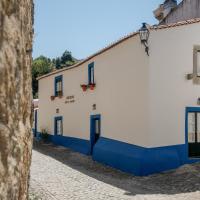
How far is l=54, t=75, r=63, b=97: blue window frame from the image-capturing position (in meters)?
22.8

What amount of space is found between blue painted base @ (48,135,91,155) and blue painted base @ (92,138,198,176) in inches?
160

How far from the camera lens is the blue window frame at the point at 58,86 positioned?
22781 mm

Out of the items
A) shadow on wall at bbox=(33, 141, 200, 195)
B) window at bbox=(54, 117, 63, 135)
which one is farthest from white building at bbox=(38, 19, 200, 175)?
window at bbox=(54, 117, 63, 135)

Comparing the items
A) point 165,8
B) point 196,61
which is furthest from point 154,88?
point 165,8

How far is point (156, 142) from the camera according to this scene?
13.0 metres

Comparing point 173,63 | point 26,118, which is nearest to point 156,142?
point 173,63

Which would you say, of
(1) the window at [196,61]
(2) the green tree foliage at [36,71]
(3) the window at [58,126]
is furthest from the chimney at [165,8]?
(2) the green tree foliage at [36,71]

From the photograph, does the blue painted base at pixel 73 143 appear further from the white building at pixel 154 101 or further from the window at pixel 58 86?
the window at pixel 58 86

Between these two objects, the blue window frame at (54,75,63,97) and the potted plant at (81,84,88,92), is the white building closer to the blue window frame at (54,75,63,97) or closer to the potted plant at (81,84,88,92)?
the potted plant at (81,84,88,92)

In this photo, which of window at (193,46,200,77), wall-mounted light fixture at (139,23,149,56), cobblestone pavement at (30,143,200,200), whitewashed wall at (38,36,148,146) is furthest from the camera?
window at (193,46,200,77)

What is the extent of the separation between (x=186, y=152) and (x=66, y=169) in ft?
15.6

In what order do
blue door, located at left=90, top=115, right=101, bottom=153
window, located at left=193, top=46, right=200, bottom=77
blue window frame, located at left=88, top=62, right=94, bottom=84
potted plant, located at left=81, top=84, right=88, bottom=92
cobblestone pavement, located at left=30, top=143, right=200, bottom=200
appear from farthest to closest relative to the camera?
potted plant, located at left=81, top=84, right=88, bottom=92 < blue window frame, located at left=88, top=62, right=94, bottom=84 < blue door, located at left=90, top=115, right=101, bottom=153 < window, located at left=193, top=46, right=200, bottom=77 < cobblestone pavement, located at left=30, top=143, right=200, bottom=200

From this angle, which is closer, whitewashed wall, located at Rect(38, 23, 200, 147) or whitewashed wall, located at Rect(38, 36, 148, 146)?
whitewashed wall, located at Rect(38, 23, 200, 147)

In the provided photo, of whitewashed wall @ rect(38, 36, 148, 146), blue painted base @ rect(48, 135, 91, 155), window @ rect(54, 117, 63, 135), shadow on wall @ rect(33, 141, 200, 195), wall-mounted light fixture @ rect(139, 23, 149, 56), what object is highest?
wall-mounted light fixture @ rect(139, 23, 149, 56)
